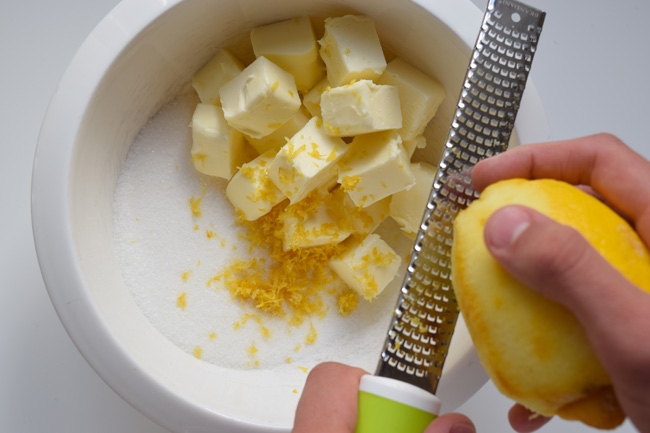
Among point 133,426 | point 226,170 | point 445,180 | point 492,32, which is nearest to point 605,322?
point 445,180

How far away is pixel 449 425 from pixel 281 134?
790 mm

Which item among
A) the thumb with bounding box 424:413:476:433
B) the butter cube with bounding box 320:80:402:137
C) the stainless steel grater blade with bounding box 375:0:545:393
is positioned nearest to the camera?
the thumb with bounding box 424:413:476:433

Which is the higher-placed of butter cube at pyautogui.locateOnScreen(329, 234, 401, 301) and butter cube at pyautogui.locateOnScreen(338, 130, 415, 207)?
butter cube at pyautogui.locateOnScreen(338, 130, 415, 207)

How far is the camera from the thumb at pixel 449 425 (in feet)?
2.68

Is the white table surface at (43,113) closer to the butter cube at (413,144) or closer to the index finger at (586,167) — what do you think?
the butter cube at (413,144)

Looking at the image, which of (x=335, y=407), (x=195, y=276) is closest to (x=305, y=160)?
(x=195, y=276)

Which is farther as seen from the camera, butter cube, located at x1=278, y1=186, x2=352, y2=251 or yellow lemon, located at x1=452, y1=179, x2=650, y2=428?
butter cube, located at x1=278, y1=186, x2=352, y2=251

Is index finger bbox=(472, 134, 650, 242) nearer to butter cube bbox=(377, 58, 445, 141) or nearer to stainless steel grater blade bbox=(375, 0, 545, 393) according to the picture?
stainless steel grater blade bbox=(375, 0, 545, 393)

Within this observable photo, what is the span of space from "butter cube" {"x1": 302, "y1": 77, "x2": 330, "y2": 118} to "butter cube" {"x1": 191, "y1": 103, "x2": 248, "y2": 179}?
18 centimetres

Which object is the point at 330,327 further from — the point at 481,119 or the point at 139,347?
the point at 481,119

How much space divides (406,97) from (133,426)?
1021mm

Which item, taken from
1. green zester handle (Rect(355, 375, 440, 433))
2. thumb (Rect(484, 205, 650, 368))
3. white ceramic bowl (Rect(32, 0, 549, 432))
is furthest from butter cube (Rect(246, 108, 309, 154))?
thumb (Rect(484, 205, 650, 368))

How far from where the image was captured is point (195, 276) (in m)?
1.28

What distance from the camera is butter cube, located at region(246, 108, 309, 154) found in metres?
1.34
